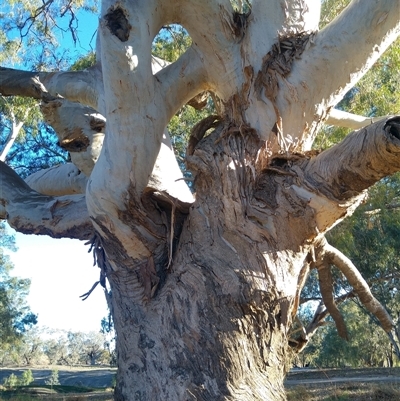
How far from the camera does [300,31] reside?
2.68 meters

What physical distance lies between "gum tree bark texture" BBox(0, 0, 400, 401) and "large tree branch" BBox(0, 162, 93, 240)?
2 cm

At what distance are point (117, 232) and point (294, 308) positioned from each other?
0.91 meters

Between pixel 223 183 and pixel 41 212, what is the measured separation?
4.32 feet

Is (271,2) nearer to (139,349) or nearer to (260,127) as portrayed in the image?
(260,127)

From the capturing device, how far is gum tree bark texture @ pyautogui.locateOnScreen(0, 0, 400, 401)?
84.6 inches

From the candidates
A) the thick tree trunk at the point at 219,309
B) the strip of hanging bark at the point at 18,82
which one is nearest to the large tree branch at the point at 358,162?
the thick tree trunk at the point at 219,309

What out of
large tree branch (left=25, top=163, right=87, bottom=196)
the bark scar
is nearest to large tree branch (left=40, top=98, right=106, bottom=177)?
large tree branch (left=25, top=163, right=87, bottom=196)

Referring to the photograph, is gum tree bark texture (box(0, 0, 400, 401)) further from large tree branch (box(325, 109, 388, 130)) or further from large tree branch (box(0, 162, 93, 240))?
large tree branch (box(325, 109, 388, 130))

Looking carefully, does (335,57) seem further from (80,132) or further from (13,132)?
(13,132)

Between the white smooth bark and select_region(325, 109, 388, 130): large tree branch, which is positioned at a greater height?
the white smooth bark

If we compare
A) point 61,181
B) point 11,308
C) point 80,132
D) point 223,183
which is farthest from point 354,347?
point 223,183

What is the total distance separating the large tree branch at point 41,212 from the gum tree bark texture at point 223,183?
0.02 metres

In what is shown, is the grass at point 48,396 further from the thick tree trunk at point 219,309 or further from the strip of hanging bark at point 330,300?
the thick tree trunk at point 219,309

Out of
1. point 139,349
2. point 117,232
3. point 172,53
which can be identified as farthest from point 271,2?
point 172,53
